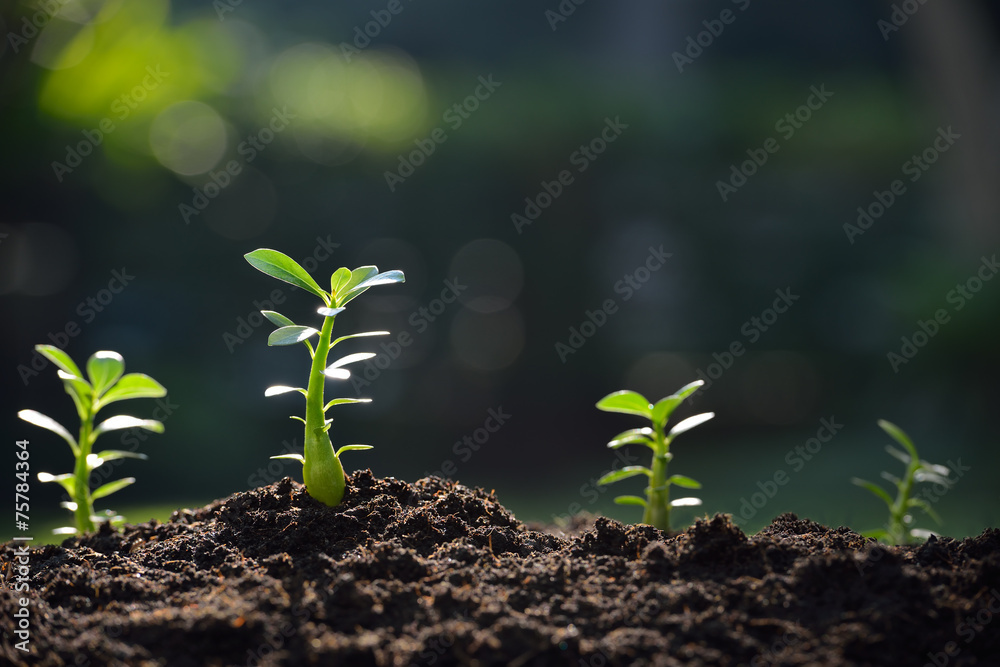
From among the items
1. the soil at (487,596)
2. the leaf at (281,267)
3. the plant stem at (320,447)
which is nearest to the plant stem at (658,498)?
the soil at (487,596)

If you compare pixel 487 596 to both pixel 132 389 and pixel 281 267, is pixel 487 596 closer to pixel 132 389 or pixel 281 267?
pixel 281 267

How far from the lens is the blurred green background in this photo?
400 centimetres

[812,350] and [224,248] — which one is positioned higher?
[224,248]

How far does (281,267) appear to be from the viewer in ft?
3.99

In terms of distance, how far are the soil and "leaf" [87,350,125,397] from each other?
0.91 ft

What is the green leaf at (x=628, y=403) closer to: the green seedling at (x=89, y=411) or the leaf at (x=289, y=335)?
the leaf at (x=289, y=335)

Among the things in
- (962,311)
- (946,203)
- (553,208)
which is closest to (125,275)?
(553,208)

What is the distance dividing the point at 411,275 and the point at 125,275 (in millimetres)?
1725

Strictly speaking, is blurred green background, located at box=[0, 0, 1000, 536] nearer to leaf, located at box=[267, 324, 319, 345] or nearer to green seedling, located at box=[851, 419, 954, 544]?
green seedling, located at box=[851, 419, 954, 544]

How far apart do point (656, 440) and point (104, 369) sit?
3.27 ft

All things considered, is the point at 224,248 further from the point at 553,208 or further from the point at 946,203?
the point at 946,203

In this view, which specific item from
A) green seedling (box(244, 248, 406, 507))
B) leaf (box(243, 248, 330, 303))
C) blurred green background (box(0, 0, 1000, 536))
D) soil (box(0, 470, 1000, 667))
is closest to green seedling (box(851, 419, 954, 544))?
soil (box(0, 470, 1000, 667))

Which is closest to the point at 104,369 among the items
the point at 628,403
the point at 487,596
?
the point at 487,596

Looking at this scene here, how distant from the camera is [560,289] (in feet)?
16.1
